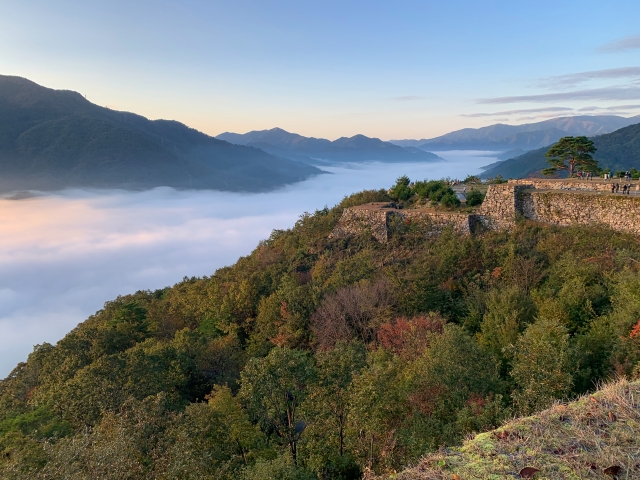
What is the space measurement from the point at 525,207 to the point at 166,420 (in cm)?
2133

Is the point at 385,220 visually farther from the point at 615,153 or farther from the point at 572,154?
the point at 615,153

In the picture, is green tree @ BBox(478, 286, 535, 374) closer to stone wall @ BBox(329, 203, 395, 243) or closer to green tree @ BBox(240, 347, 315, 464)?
green tree @ BBox(240, 347, 315, 464)

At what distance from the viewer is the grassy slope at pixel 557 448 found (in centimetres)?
523

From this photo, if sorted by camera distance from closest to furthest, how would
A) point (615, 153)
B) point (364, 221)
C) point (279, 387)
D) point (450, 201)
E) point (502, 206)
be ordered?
point (279, 387) → point (502, 206) → point (450, 201) → point (364, 221) → point (615, 153)

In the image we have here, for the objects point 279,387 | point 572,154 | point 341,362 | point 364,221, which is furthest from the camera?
point 364,221

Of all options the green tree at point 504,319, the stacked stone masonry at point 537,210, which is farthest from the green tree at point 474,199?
the green tree at point 504,319

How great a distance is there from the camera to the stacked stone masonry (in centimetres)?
1970

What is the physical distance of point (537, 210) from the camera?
22.5m

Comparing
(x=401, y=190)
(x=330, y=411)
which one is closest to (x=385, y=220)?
(x=401, y=190)

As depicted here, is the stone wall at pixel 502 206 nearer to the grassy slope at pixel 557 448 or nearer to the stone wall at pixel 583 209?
the stone wall at pixel 583 209

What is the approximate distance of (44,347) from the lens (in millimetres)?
22281

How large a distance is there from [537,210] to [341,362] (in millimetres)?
17432

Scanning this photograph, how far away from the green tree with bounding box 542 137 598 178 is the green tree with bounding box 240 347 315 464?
975 inches

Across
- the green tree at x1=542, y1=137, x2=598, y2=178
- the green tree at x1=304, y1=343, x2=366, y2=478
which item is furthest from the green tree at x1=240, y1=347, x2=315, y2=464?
the green tree at x1=542, y1=137, x2=598, y2=178
